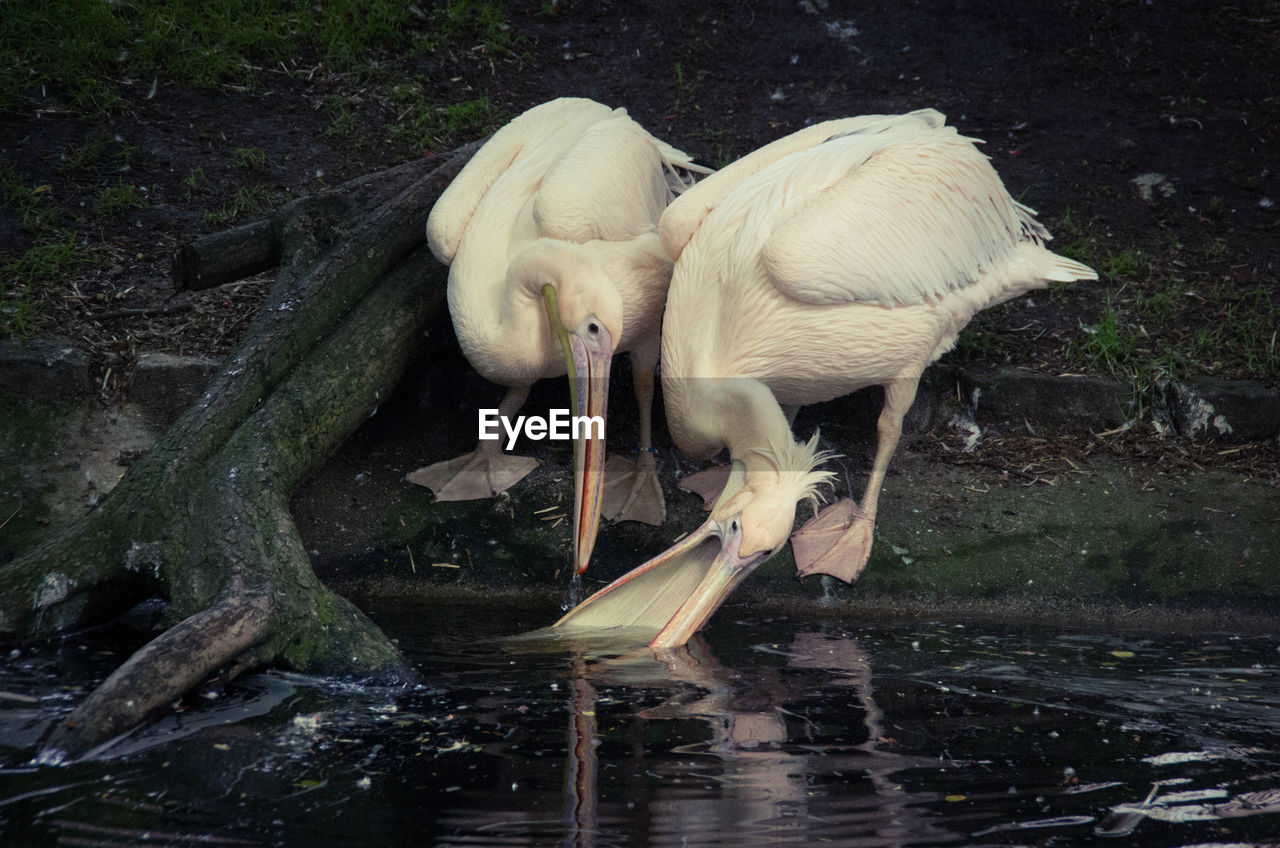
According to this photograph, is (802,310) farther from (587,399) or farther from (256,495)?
(256,495)

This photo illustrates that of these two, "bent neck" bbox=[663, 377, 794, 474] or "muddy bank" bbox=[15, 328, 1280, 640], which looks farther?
"muddy bank" bbox=[15, 328, 1280, 640]

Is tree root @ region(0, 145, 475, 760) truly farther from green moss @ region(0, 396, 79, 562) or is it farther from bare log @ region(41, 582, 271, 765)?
green moss @ region(0, 396, 79, 562)

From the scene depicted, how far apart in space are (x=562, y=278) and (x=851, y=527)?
1.16 metres

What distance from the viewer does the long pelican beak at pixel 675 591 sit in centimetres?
314

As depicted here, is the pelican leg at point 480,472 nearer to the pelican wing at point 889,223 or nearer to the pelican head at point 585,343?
the pelican head at point 585,343

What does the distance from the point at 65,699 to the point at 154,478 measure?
2.33 ft

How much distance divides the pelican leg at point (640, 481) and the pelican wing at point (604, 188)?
0.51 meters

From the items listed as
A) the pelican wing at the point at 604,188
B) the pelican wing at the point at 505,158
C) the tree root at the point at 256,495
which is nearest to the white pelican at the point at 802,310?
the pelican wing at the point at 604,188

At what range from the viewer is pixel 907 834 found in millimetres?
1994

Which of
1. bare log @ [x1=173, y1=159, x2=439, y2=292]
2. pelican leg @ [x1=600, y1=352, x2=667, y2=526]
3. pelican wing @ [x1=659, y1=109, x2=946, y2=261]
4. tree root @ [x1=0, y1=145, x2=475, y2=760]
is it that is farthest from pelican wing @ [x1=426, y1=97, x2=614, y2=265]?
pelican leg @ [x1=600, y1=352, x2=667, y2=526]

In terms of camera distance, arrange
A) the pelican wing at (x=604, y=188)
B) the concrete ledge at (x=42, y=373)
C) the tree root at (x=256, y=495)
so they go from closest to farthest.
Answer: the tree root at (x=256, y=495), the pelican wing at (x=604, y=188), the concrete ledge at (x=42, y=373)

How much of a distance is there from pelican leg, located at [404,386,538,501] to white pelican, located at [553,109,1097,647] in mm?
627

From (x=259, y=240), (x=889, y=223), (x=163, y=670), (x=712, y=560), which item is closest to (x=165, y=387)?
(x=259, y=240)

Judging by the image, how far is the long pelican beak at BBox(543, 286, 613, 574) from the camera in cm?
352
